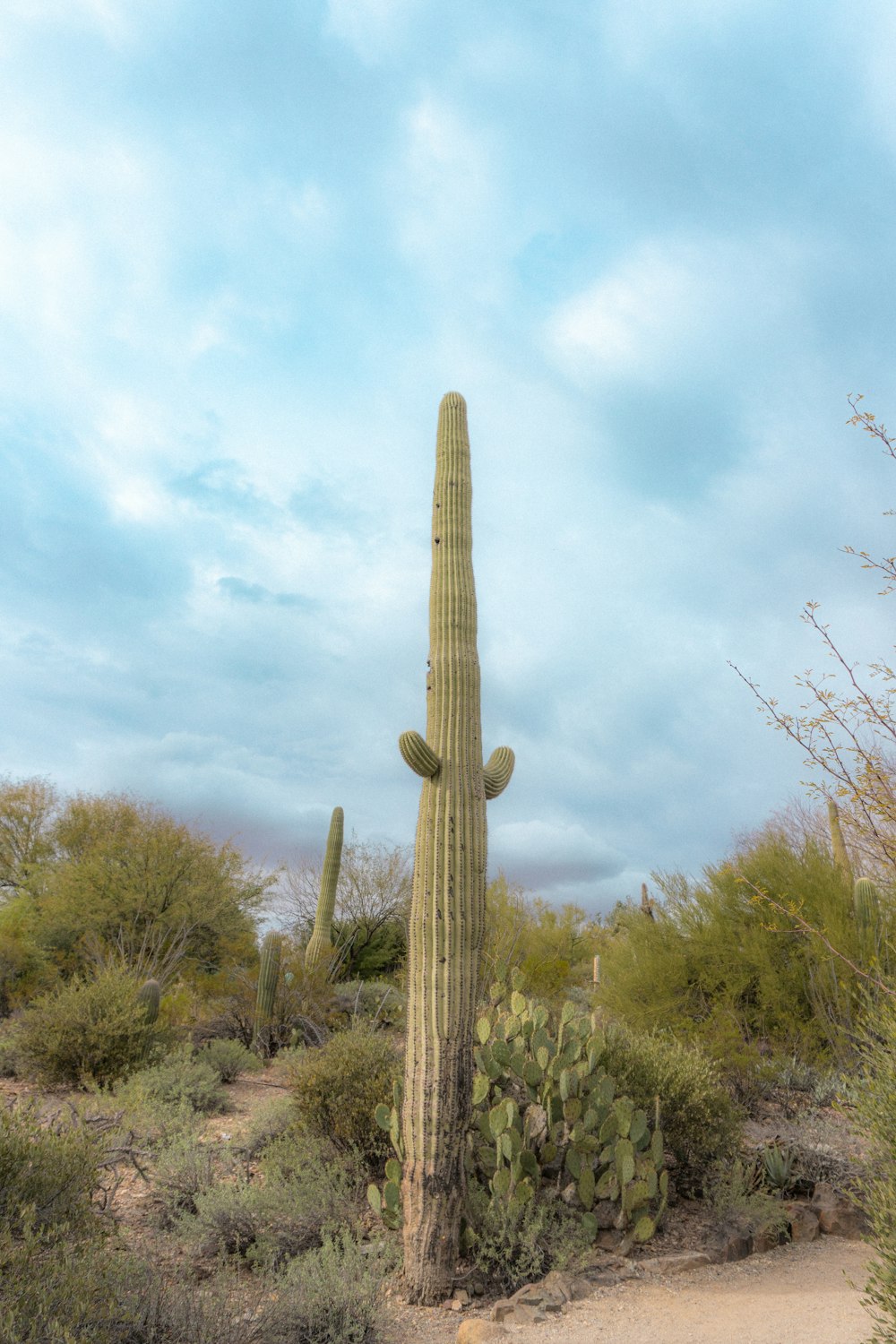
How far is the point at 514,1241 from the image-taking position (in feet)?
21.4

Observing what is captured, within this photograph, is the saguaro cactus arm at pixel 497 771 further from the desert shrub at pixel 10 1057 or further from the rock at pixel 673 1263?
the desert shrub at pixel 10 1057

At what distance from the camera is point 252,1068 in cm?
1327

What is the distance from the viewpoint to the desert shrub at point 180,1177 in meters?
7.46

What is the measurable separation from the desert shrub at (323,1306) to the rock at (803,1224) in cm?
428

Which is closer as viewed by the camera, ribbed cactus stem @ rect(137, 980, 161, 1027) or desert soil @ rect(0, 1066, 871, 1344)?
desert soil @ rect(0, 1066, 871, 1344)

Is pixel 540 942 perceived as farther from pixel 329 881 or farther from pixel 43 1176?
pixel 43 1176

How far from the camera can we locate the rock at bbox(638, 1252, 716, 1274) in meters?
6.84

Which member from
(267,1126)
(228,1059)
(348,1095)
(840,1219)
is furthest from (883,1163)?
(228,1059)

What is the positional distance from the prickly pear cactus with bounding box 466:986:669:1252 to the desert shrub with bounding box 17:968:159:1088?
5.92m

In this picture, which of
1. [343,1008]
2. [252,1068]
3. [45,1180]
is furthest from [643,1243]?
[343,1008]

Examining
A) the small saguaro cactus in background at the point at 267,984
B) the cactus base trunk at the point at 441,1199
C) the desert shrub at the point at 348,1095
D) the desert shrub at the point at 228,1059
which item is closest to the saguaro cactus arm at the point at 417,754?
the cactus base trunk at the point at 441,1199

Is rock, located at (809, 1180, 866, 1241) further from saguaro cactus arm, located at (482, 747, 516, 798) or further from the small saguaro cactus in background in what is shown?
the small saguaro cactus in background

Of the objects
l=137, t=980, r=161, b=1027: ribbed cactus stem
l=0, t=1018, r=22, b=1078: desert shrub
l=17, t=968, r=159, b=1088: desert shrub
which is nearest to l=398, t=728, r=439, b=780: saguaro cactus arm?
l=17, t=968, r=159, b=1088: desert shrub

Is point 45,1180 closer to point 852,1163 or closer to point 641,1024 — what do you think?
point 852,1163
